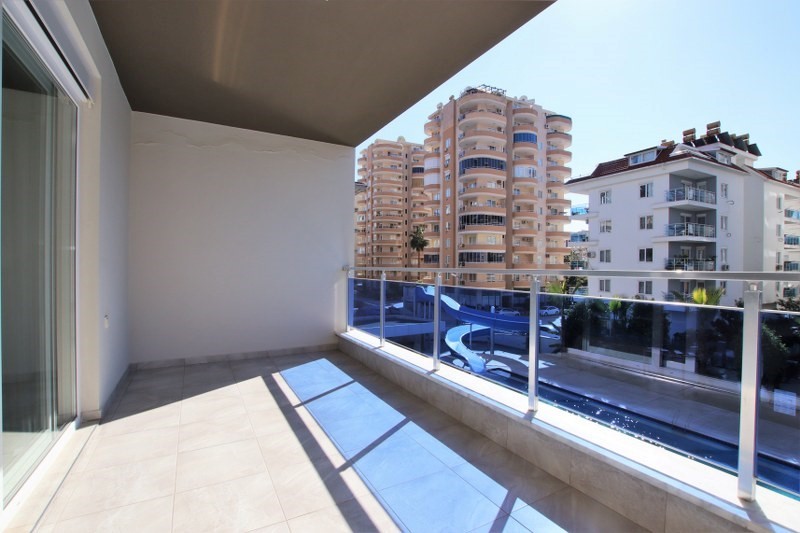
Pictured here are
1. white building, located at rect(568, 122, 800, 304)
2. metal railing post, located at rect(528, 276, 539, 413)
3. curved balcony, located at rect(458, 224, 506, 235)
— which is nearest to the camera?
metal railing post, located at rect(528, 276, 539, 413)

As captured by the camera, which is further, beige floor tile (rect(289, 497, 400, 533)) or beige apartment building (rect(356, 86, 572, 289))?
beige apartment building (rect(356, 86, 572, 289))

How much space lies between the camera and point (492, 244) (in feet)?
123

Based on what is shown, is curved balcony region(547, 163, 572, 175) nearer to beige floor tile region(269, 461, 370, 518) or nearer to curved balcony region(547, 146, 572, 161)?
curved balcony region(547, 146, 572, 161)

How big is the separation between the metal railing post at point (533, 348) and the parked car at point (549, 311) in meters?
0.03

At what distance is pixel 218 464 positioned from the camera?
7.16 ft

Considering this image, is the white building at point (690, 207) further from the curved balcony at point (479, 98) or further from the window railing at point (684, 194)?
the curved balcony at point (479, 98)

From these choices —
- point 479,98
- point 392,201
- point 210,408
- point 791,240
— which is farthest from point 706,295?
point 392,201

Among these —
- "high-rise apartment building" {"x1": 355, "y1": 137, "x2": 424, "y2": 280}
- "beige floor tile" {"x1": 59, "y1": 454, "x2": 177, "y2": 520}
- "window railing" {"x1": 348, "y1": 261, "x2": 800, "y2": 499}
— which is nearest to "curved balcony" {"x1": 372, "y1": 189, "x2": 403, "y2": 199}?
"high-rise apartment building" {"x1": 355, "y1": 137, "x2": 424, "y2": 280}

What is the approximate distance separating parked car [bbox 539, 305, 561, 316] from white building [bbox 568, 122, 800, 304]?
81.7 feet

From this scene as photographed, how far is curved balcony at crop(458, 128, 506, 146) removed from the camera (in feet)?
121

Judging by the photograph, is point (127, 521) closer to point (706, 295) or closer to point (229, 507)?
point (229, 507)

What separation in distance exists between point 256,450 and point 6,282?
158 cm

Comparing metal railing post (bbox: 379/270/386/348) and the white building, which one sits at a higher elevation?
the white building

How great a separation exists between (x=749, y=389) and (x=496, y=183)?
38.2 metres
